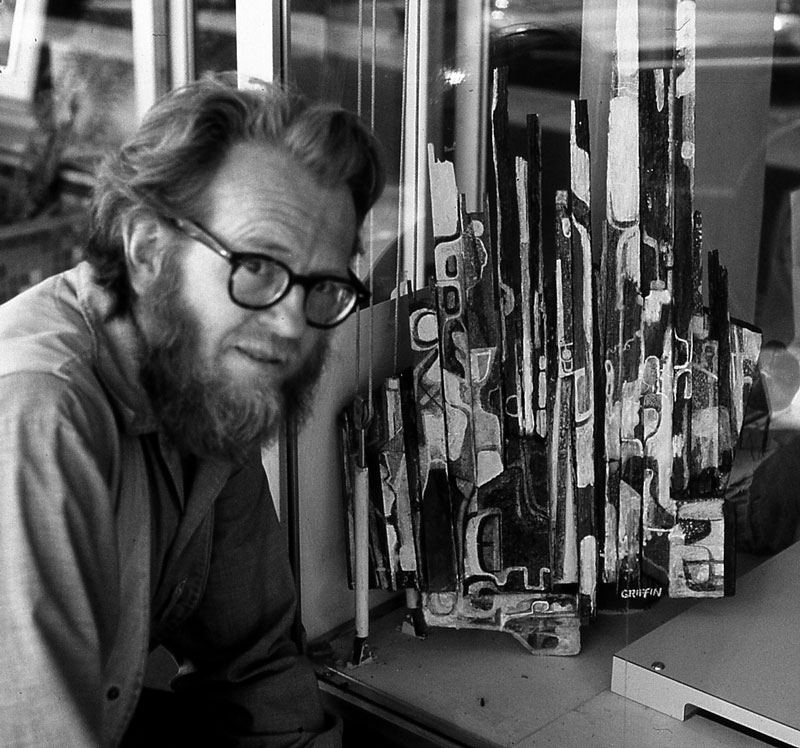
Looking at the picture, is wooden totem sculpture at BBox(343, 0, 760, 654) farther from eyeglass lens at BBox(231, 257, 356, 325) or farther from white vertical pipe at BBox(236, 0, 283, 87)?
eyeglass lens at BBox(231, 257, 356, 325)

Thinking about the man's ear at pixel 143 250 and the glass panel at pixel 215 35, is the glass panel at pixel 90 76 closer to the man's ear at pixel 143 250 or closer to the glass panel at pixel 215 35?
the glass panel at pixel 215 35

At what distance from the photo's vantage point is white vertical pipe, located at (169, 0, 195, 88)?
2.06 m

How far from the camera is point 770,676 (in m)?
1.77

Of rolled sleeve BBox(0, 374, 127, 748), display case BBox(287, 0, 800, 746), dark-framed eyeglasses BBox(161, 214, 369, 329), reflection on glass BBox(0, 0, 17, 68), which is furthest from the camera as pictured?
reflection on glass BBox(0, 0, 17, 68)

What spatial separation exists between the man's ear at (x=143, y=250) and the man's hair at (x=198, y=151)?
1cm

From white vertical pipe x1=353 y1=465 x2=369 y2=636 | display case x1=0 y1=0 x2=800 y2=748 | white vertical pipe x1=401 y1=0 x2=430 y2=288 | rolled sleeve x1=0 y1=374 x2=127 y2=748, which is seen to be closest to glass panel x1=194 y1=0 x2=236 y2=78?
display case x1=0 y1=0 x2=800 y2=748

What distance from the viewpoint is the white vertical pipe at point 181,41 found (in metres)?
2.06

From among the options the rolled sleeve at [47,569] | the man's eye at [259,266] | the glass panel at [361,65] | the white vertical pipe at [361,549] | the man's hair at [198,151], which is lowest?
the white vertical pipe at [361,549]

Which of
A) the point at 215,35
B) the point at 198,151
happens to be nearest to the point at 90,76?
the point at 215,35

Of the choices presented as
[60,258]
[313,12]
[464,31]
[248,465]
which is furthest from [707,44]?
[60,258]

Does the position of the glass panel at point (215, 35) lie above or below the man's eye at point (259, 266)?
above

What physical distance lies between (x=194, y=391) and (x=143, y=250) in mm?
163

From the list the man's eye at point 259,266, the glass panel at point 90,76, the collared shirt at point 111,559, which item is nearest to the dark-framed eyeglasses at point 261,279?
the man's eye at point 259,266

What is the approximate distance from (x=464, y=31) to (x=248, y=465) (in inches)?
30.5
